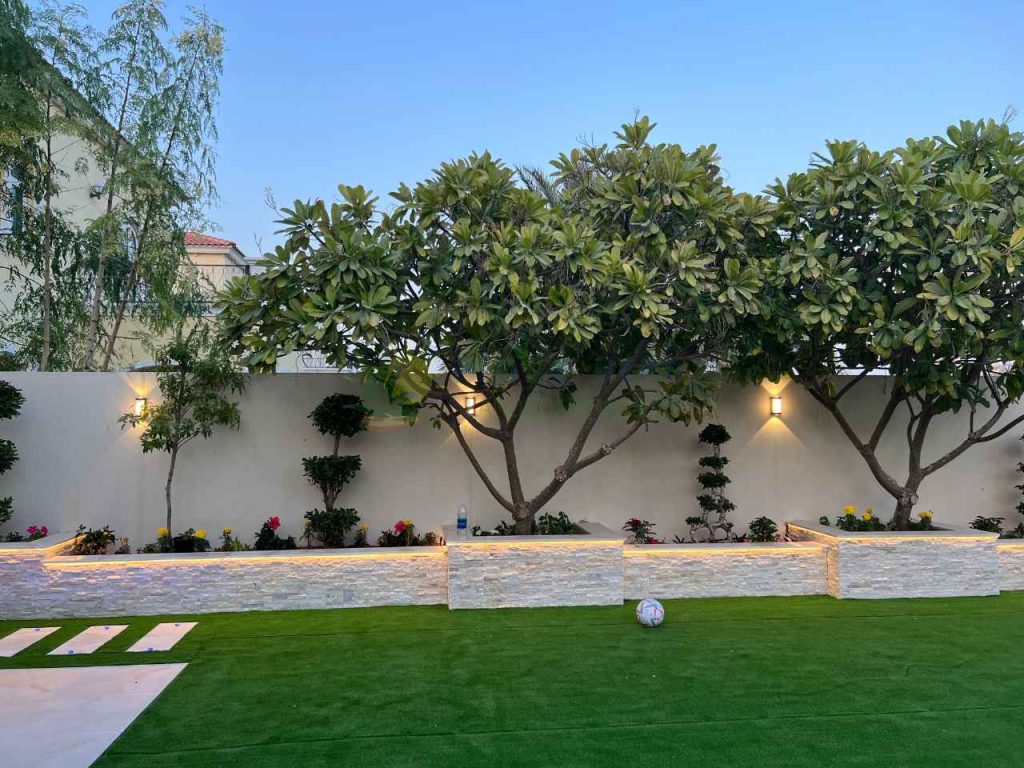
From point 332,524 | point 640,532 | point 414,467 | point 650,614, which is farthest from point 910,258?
point 332,524

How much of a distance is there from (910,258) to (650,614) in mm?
4283

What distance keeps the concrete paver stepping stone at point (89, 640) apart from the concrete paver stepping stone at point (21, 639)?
29 cm

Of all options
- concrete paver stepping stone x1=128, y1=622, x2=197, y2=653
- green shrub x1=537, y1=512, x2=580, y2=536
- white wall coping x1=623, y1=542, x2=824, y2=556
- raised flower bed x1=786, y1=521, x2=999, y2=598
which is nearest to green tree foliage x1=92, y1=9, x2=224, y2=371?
concrete paver stepping stone x1=128, y1=622, x2=197, y2=653

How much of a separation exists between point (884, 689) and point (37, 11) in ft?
33.2

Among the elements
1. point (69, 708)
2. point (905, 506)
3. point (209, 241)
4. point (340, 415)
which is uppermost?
point (209, 241)

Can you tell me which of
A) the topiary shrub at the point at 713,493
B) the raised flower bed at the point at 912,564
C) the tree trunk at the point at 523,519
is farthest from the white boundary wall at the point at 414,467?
the raised flower bed at the point at 912,564

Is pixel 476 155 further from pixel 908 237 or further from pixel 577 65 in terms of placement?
pixel 577 65

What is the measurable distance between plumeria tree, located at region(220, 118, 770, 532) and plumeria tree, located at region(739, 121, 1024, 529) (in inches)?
22.7

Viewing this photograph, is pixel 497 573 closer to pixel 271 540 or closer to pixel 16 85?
pixel 271 540

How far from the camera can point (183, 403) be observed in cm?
793

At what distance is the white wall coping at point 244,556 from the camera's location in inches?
282

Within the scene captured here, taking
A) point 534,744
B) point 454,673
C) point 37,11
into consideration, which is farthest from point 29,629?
point 37,11

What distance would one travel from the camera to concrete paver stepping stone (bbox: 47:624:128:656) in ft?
19.6

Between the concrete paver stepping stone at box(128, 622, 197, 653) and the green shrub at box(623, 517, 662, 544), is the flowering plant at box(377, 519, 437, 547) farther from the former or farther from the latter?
the green shrub at box(623, 517, 662, 544)
